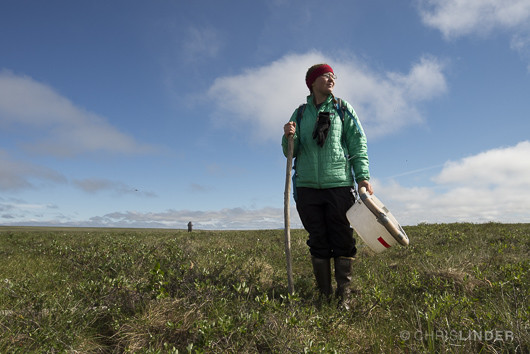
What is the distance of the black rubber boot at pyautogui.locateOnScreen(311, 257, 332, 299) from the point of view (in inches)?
184

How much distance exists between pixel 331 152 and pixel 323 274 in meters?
1.80

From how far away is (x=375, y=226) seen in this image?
407 centimetres

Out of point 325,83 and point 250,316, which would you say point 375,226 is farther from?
point 325,83

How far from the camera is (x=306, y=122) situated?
484 cm

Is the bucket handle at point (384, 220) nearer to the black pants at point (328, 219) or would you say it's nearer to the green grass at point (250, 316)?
the black pants at point (328, 219)

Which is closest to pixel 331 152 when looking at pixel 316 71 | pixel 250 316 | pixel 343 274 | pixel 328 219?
pixel 328 219

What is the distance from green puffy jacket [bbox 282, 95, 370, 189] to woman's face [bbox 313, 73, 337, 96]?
129 mm

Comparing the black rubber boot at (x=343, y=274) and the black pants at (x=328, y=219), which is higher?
the black pants at (x=328, y=219)

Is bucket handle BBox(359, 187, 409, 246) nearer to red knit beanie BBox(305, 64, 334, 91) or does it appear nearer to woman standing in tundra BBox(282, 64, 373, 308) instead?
woman standing in tundra BBox(282, 64, 373, 308)

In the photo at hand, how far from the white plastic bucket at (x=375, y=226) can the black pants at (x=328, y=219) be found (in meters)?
0.29

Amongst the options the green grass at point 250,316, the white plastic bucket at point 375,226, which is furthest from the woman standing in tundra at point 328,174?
the green grass at point 250,316

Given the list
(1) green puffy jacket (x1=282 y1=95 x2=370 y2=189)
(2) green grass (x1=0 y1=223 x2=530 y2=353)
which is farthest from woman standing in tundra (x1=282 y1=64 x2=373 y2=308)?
(2) green grass (x1=0 y1=223 x2=530 y2=353)

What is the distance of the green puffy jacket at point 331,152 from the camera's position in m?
4.54

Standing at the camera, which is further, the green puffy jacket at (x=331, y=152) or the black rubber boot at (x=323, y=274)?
the black rubber boot at (x=323, y=274)
